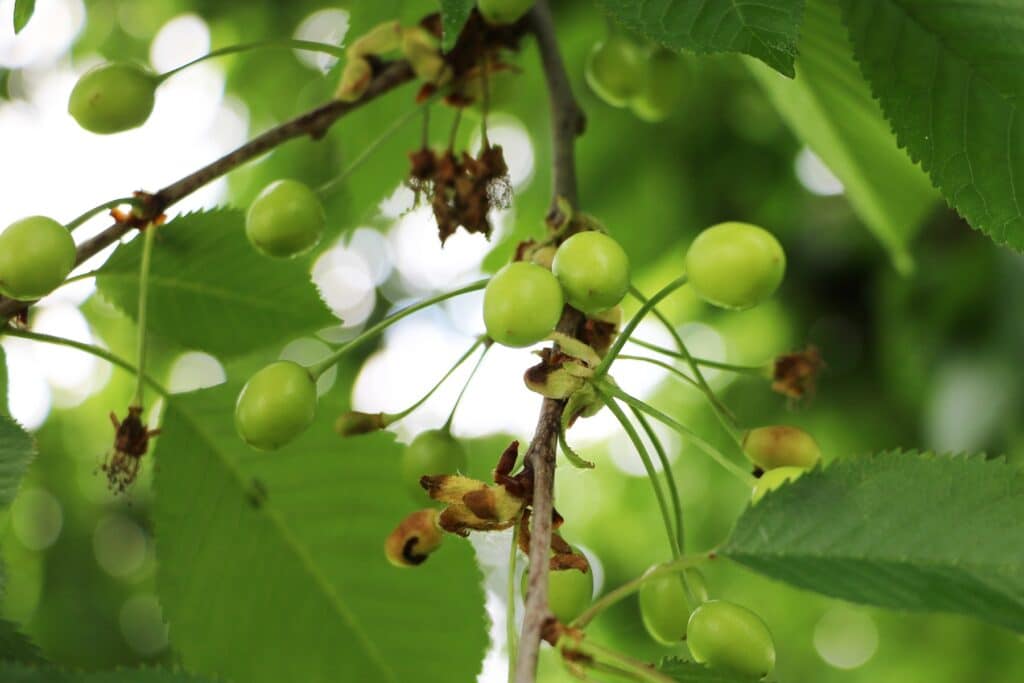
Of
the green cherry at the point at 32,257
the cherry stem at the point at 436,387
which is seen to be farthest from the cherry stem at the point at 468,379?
the green cherry at the point at 32,257

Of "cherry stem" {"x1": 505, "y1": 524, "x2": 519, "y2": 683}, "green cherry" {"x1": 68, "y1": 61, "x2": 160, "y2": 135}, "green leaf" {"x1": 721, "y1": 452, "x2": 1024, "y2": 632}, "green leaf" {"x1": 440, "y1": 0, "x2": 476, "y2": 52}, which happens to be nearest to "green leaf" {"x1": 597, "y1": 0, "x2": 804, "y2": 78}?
"green leaf" {"x1": 440, "y1": 0, "x2": 476, "y2": 52}

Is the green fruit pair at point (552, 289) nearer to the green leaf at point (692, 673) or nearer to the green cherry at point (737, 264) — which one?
the green cherry at point (737, 264)

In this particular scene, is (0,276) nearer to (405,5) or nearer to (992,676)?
(405,5)

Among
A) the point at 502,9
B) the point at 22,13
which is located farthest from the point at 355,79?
the point at 22,13

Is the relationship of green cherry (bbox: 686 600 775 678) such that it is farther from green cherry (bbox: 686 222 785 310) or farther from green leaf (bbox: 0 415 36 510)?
green leaf (bbox: 0 415 36 510)

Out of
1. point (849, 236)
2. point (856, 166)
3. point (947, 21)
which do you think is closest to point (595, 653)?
point (947, 21)

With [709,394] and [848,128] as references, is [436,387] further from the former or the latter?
[848,128]
